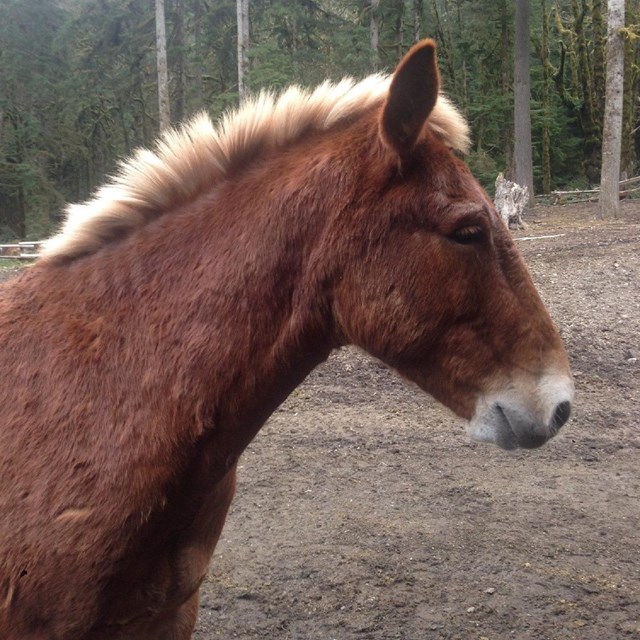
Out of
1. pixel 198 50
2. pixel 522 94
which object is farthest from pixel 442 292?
pixel 198 50

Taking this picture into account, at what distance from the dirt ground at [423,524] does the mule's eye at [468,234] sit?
4.41 feet

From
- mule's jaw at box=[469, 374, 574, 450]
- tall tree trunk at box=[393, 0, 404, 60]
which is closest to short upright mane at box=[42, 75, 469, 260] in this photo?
mule's jaw at box=[469, 374, 574, 450]

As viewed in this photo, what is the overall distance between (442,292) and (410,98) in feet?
1.93

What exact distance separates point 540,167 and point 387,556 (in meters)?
27.0

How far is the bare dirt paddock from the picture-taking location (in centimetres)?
376

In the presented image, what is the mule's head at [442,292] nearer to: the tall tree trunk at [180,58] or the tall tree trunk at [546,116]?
the tall tree trunk at [546,116]

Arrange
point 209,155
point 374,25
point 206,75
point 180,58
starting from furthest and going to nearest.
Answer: point 180,58
point 206,75
point 374,25
point 209,155

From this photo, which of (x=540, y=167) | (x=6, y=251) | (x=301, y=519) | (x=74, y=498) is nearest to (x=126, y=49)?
(x=6, y=251)

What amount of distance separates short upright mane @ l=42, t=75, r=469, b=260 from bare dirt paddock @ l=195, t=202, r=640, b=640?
2.56m

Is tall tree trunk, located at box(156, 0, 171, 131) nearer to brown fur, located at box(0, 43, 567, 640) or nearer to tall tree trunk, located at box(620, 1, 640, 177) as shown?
tall tree trunk, located at box(620, 1, 640, 177)

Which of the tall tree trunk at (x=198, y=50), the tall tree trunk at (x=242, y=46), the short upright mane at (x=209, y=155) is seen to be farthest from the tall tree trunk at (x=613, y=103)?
the tall tree trunk at (x=198, y=50)

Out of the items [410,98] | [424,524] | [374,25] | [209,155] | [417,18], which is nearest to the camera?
[410,98]

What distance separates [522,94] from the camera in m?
18.6

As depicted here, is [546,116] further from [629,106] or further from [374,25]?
[374,25]
